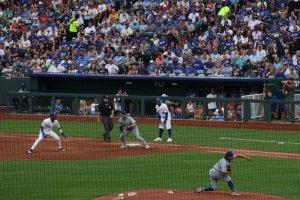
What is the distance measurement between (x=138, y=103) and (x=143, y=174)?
436 inches

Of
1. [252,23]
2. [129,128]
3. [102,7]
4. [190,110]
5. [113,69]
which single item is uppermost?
[102,7]

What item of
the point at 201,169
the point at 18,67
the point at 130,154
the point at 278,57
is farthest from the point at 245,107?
the point at 18,67

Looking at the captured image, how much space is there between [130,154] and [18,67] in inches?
523

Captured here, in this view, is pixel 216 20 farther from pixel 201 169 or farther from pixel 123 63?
pixel 201 169

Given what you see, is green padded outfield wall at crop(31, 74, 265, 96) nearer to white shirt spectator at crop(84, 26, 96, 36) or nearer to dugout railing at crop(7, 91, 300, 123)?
dugout railing at crop(7, 91, 300, 123)

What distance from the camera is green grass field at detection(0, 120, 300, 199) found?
18.5 m

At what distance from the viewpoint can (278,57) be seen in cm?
3041

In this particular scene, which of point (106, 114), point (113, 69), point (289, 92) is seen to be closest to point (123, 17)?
point (113, 69)

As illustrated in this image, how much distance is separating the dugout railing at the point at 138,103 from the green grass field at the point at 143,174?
2.74 m

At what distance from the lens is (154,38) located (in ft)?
111

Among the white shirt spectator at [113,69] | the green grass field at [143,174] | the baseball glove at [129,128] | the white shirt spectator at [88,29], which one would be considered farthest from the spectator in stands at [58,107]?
the baseball glove at [129,128]

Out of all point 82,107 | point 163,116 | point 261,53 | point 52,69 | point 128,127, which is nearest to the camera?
point 128,127

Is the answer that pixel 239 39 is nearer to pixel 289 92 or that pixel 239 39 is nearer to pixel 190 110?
pixel 289 92

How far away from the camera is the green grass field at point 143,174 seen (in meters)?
18.5
